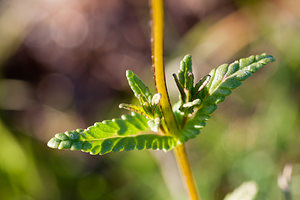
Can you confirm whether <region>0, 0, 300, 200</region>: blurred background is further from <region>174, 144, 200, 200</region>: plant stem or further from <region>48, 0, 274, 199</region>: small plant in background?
<region>48, 0, 274, 199</region>: small plant in background

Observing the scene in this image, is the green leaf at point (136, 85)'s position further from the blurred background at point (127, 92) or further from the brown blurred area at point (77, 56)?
the brown blurred area at point (77, 56)

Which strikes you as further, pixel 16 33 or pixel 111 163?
pixel 16 33

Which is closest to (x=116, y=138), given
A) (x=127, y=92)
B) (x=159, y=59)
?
(x=159, y=59)

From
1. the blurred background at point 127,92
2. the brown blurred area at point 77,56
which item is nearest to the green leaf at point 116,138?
the blurred background at point 127,92

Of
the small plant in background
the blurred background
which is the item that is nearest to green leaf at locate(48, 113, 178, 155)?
the small plant in background

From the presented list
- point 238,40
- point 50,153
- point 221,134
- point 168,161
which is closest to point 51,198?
point 50,153

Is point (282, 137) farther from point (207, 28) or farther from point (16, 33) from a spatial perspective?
point (16, 33)
